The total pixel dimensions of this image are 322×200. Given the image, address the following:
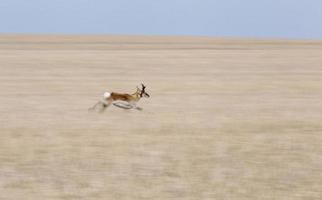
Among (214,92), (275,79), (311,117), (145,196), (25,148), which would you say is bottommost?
(145,196)

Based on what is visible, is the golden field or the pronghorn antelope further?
the pronghorn antelope

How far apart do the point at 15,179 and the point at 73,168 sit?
94 cm

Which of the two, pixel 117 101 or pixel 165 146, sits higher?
pixel 117 101

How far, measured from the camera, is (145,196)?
8.38m

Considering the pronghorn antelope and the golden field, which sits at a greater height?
the pronghorn antelope

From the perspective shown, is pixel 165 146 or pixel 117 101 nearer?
pixel 165 146

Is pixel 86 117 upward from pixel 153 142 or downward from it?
upward

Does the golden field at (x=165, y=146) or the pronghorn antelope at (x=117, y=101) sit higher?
the pronghorn antelope at (x=117, y=101)

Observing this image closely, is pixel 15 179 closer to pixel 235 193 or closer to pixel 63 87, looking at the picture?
pixel 235 193

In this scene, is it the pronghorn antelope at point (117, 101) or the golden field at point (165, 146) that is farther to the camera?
the pronghorn antelope at point (117, 101)

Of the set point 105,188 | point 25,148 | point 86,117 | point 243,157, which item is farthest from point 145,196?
point 86,117

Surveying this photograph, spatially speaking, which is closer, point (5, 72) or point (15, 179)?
point (15, 179)

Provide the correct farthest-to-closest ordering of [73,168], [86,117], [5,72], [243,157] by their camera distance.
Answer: [5,72] < [86,117] < [243,157] < [73,168]

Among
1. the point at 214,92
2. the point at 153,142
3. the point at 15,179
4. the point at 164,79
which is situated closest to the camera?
the point at 15,179
